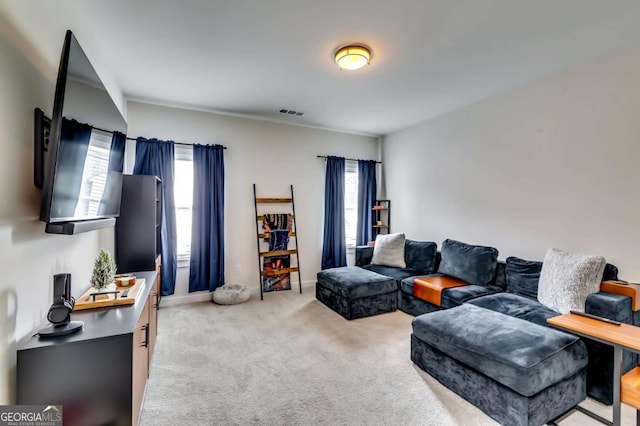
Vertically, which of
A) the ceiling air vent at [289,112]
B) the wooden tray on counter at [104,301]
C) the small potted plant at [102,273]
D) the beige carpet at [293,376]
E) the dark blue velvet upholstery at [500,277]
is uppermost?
the ceiling air vent at [289,112]

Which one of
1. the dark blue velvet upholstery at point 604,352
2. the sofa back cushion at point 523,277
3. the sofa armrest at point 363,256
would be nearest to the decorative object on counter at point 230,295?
the sofa armrest at point 363,256

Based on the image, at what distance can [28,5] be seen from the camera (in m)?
1.45

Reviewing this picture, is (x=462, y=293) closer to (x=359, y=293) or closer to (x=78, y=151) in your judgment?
(x=359, y=293)

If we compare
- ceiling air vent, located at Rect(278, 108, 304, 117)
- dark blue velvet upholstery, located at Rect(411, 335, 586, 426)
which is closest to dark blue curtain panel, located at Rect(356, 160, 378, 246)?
ceiling air vent, located at Rect(278, 108, 304, 117)

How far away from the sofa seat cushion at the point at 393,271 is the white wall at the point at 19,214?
3.40m

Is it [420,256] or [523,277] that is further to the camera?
[420,256]

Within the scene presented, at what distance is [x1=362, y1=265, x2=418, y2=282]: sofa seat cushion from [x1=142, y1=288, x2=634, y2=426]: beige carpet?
558 mm

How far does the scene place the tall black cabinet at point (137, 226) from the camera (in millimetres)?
3016

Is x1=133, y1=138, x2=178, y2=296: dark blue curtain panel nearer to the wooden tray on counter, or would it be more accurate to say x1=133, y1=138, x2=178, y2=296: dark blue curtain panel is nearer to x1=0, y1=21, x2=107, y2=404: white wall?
the wooden tray on counter

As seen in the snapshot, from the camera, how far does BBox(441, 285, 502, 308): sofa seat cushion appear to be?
3020mm

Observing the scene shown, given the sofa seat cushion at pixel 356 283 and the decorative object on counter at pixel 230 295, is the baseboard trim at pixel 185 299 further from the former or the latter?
the sofa seat cushion at pixel 356 283

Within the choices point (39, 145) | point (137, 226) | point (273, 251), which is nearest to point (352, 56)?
point (39, 145)

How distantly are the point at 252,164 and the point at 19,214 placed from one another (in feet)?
10.8

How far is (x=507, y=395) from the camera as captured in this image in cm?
178
